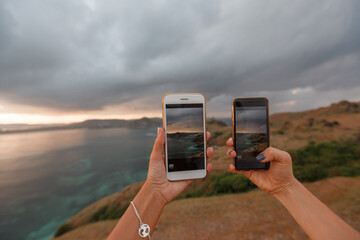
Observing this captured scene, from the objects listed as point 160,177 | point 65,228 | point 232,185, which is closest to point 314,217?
point 160,177

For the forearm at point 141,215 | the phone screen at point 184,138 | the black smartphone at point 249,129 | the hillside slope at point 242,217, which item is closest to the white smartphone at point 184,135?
the phone screen at point 184,138

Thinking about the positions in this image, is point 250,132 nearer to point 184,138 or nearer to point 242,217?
point 184,138

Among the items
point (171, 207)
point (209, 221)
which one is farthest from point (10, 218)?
point (209, 221)

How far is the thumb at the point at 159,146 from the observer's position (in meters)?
2.56

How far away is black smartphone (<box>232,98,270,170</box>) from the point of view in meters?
2.69

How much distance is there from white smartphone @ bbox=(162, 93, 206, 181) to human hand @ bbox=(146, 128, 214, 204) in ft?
0.35

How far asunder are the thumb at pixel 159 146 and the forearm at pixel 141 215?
20.7 inches

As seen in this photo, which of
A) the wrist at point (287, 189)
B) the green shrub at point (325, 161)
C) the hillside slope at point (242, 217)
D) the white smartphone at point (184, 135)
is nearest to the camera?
the wrist at point (287, 189)

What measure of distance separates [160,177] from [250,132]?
6.66 feet

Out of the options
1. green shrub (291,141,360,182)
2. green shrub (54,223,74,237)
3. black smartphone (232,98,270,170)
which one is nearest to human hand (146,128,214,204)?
black smartphone (232,98,270,170)

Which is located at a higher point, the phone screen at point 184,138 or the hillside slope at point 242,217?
the phone screen at point 184,138

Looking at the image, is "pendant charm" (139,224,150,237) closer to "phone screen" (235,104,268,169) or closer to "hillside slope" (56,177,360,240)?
"phone screen" (235,104,268,169)

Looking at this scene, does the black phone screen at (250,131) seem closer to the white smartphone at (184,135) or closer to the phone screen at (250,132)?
the phone screen at (250,132)

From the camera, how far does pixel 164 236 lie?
3656 millimetres
